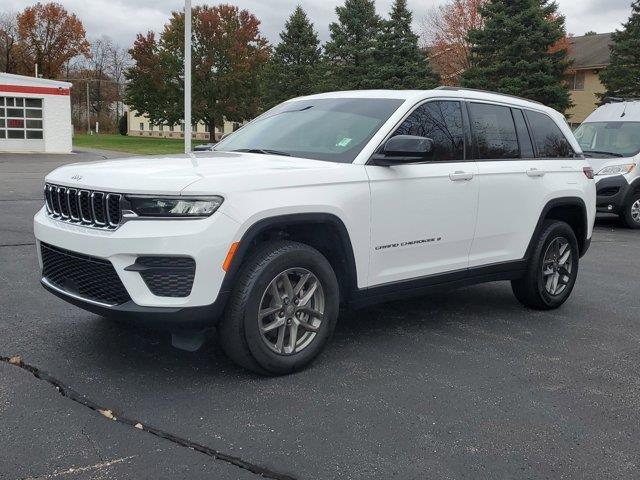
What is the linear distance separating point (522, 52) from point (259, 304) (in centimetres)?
3450

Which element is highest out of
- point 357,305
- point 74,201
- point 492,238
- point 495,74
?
point 495,74

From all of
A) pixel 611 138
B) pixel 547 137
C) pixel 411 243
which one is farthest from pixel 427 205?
pixel 611 138

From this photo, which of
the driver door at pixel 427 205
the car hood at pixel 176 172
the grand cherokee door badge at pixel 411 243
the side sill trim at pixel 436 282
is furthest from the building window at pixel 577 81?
the car hood at pixel 176 172

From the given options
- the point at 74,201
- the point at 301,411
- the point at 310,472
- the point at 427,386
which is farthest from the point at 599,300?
the point at 74,201

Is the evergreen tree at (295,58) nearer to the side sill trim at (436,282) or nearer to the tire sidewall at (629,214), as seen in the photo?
the tire sidewall at (629,214)

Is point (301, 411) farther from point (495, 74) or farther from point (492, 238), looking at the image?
point (495, 74)

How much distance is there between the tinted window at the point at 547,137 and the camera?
6012 mm

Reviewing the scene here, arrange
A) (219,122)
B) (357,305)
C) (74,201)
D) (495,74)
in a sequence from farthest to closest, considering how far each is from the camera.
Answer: (219,122), (495,74), (357,305), (74,201)

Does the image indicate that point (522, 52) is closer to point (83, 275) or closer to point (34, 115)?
point (34, 115)

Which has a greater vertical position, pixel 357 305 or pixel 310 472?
pixel 357 305

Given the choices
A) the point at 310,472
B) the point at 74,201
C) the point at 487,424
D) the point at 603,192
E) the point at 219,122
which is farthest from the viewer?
the point at 219,122

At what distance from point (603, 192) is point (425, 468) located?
1139 cm

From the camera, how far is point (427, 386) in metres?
4.15

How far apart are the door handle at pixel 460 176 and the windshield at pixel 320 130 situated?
668mm
